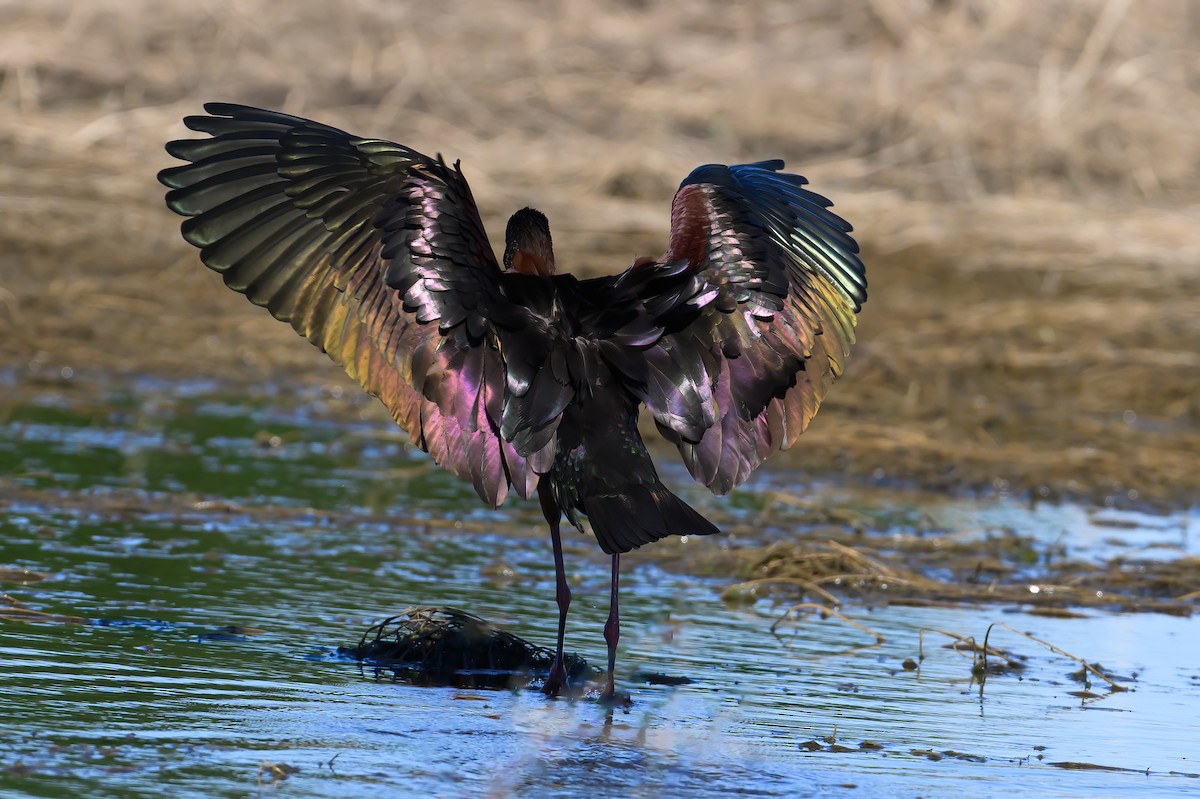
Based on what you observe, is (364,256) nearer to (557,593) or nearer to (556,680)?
(557,593)

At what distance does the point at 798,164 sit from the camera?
50.2ft

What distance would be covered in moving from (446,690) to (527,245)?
1256 mm

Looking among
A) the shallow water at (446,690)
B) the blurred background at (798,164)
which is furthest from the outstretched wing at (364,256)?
the blurred background at (798,164)

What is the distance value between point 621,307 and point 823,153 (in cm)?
1111

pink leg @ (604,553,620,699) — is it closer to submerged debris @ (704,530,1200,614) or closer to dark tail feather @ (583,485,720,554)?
dark tail feather @ (583,485,720,554)

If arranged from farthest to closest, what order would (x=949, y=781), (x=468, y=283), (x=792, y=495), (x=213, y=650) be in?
(x=792, y=495) < (x=213, y=650) < (x=468, y=283) < (x=949, y=781)

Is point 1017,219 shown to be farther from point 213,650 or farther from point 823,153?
point 213,650

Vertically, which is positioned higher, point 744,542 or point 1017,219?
point 1017,219

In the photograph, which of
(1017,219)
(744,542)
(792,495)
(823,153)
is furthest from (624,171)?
(744,542)

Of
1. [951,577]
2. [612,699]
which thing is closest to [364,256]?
[612,699]

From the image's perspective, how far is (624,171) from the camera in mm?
14477

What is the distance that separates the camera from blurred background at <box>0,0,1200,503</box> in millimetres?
10742

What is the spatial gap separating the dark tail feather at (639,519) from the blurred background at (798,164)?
4.69 meters

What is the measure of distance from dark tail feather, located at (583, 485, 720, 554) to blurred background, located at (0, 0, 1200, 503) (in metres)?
4.69
